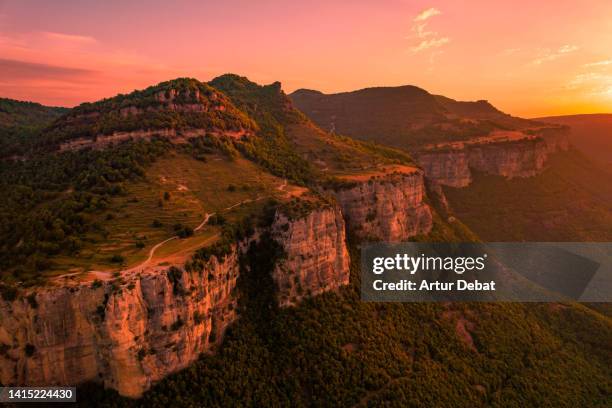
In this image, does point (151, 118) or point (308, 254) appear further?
point (151, 118)

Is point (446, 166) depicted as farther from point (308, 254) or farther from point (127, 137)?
point (127, 137)

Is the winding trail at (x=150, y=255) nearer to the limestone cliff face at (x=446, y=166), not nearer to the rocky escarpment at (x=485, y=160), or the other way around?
the limestone cliff face at (x=446, y=166)

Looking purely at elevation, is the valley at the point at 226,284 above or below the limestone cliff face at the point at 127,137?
below

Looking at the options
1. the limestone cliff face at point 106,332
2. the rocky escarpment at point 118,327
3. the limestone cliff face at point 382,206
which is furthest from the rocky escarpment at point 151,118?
the limestone cliff face at point 106,332

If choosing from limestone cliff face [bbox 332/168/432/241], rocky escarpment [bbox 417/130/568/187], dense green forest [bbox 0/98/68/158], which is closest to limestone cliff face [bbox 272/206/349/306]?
limestone cliff face [bbox 332/168/432/241]

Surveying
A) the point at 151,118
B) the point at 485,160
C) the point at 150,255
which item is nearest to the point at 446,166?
the point at 485,160

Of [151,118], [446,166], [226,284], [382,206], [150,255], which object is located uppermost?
[151,118]
